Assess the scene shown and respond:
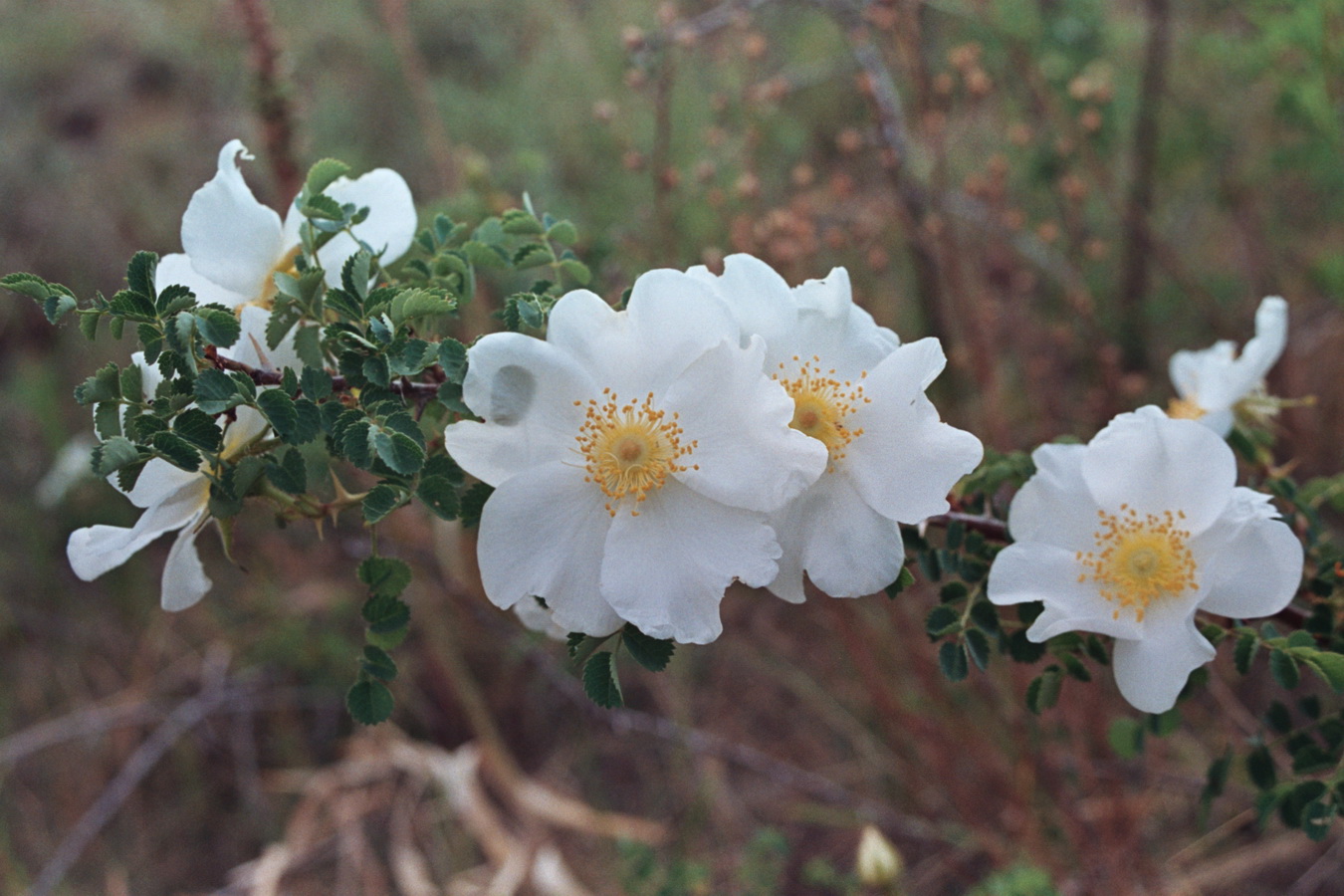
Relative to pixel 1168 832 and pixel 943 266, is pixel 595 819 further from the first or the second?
pixel 943 266

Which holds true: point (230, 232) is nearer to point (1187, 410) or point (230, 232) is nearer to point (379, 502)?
point (379, 502)

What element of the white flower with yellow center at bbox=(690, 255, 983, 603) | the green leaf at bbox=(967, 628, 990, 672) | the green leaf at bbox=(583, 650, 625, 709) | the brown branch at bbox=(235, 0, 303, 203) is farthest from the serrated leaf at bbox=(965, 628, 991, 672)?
the brown branch at bbox=(235, 0, 303, 203)

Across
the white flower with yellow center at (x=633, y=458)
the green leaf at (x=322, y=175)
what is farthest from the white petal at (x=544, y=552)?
the green leaf at (x=322, y=175)

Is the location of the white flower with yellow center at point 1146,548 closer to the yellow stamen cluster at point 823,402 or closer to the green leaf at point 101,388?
the yellow stamen cluster at point 823,402

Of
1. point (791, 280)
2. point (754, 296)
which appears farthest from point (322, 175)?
point (791, 280)

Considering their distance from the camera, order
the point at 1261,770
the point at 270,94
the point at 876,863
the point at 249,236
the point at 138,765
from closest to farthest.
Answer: the point at 249,236
the point at 1261,770
the point at 876,863
the point at 270,94
the point at 138,765

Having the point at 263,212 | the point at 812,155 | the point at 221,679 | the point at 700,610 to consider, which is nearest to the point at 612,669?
the point at 700,610
